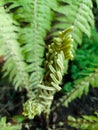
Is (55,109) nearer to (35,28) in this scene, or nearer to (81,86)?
(81,86)

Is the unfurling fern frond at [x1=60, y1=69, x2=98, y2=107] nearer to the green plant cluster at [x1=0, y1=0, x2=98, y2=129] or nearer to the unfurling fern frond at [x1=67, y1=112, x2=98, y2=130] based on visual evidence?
the green plant cluster at [x1=0, y1=0, x2=98, y2=129]

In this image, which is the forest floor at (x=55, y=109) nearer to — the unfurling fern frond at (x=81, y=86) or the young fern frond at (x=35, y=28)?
the unfurling fern frond at (x=81, y=86)

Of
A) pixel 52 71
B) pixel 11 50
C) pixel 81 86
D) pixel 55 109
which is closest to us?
pixel 52 71

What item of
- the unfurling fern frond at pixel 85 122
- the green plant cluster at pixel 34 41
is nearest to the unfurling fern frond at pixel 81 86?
the green plant cluster at pixel 34 41

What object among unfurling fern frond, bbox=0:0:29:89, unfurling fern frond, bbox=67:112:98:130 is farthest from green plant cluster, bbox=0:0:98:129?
unfurling fern frond, bbox=67:112:98:130

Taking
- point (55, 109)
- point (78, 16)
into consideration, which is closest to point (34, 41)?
point (78, 16)

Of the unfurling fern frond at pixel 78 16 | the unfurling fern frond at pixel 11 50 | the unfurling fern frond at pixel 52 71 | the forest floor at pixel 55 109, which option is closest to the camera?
the unfurling fern frond at pixel 52 71

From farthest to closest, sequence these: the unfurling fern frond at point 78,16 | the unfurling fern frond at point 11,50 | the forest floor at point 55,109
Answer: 1. the forest floor at point 55,109
2. the unfurling fern frond at point 78,16
3. the unfurling fern frond at point 11,50

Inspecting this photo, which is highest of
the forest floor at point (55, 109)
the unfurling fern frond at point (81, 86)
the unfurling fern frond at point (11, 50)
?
the unfurling fern frond at point (11, 50)
